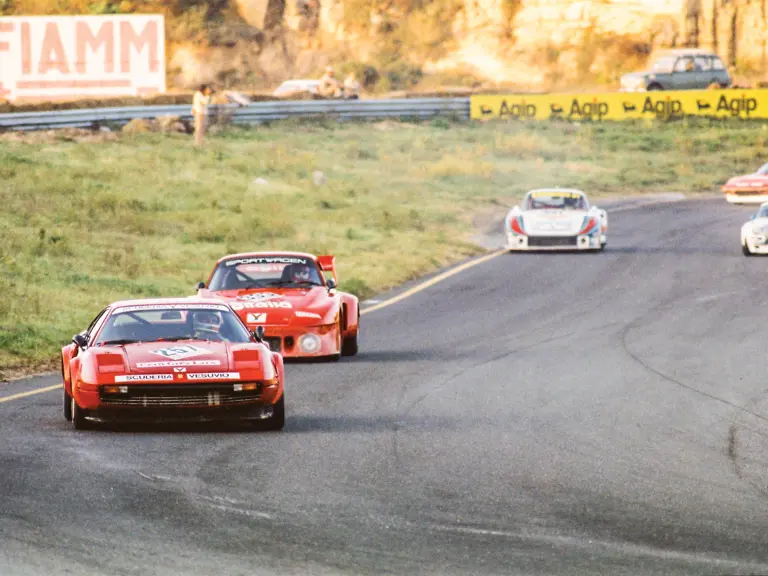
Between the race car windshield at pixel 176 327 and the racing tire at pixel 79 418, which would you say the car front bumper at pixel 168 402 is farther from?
the race car windshield at pixel 176 327

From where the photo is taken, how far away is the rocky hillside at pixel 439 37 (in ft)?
229

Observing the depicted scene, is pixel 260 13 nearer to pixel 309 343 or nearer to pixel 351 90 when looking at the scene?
pixel 351 90

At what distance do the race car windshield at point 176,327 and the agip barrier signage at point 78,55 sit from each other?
42983 millimetres

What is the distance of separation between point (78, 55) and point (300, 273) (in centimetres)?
3917

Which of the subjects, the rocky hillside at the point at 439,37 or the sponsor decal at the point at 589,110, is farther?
the rocky hillside at the point at 439,37

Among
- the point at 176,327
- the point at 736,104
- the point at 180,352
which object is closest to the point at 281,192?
the point at 736,104

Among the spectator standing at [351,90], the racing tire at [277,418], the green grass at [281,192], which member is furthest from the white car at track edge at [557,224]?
the spectator standing at [351,90]

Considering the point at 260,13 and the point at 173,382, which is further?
the point at 260,13

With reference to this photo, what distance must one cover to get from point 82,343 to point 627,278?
16608 mm

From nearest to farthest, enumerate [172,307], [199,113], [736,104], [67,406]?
[67,406]
[172,307]
[199,113]
[736,104]

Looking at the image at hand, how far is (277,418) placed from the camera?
12.8 meters

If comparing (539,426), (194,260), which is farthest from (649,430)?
(194,260)

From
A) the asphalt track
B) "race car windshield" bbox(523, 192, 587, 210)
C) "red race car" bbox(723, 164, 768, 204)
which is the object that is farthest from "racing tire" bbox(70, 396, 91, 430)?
"red race car" bbox(723, 164, 768, 204)

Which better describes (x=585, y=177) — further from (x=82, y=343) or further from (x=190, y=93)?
(x=82, y=343)
